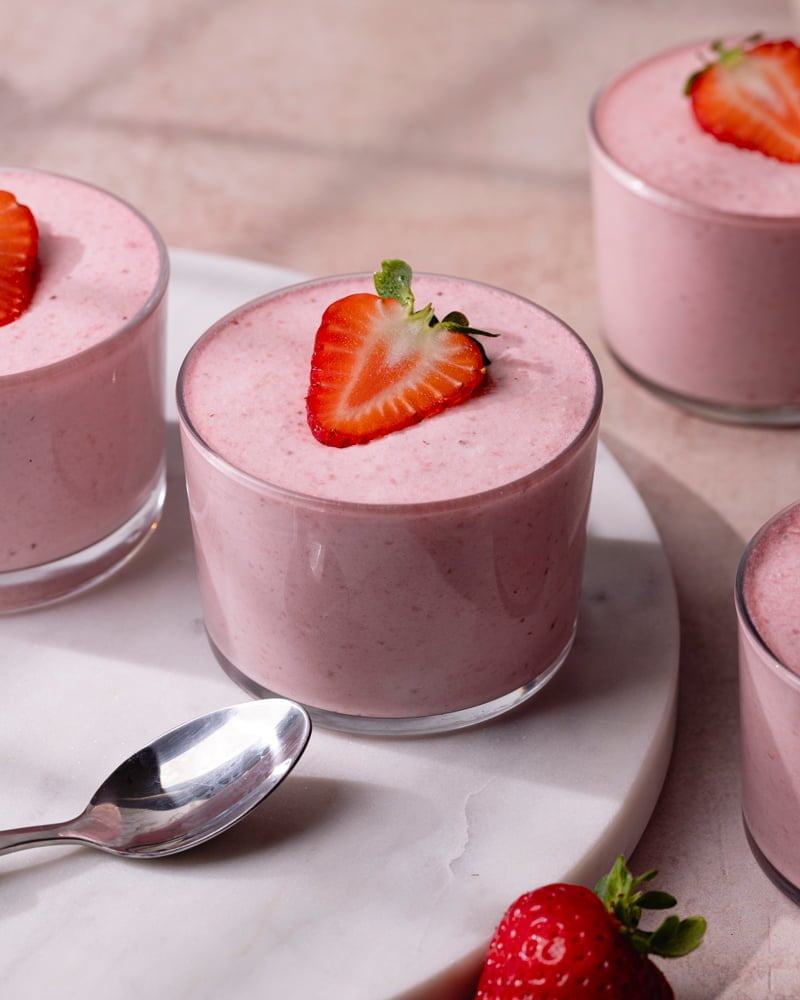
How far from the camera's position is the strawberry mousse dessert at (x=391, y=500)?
3.54ft

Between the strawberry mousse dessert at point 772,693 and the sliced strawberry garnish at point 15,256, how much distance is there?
0.65 meters

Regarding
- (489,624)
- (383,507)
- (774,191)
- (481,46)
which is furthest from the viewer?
(481,46)

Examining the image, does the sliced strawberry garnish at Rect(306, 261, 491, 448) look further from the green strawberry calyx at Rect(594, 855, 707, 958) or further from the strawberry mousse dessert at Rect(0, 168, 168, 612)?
the green strawberry calyx at Rect(594, 855, 707, 958)

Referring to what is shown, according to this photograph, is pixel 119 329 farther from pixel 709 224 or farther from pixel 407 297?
pixel 709 224

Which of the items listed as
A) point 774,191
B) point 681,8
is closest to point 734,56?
point 774,191

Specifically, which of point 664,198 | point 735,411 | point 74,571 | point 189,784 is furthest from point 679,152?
point 189,784

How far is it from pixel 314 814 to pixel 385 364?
0.35 metres

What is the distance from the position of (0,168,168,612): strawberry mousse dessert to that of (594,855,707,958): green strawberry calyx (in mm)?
607

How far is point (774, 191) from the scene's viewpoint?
5.14 ft

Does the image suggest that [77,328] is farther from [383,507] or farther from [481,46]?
[481,46]

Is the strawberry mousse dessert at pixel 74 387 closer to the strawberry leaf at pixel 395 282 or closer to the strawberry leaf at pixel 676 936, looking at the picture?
the strawberry leaf at pixel 395 282

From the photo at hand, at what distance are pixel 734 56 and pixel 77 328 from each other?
83 cm

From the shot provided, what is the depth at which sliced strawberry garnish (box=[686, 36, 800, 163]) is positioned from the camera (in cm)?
160

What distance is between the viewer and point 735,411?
1710 mm
